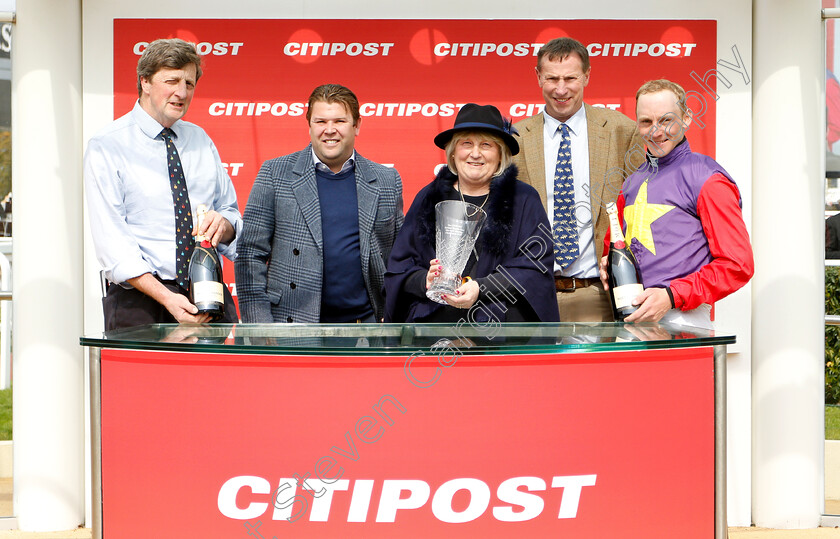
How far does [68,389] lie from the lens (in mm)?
4219

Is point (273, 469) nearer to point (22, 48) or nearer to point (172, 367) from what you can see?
point (172, 367)

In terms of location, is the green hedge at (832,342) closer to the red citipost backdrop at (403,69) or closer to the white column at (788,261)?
the white column at (788,261)

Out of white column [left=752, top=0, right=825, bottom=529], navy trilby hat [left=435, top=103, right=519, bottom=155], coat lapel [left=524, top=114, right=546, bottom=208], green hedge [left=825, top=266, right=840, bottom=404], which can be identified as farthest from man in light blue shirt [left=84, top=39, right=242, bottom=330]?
green hedge [left=825, top=266, right=840, bottom=404]

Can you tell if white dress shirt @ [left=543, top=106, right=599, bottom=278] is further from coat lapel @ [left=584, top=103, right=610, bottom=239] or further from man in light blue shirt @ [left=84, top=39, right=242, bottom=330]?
man in light blue shirt @ [left=84, top=39, right=242, bottom=330]

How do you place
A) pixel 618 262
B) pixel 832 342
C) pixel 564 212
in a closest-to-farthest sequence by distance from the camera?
1. pixel 618 262
2. pixel 564 212
3. pixel 832 342

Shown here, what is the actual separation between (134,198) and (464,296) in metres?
1.63

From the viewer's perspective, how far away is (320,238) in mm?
3453

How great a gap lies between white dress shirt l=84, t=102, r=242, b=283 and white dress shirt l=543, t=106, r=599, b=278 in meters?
1.44

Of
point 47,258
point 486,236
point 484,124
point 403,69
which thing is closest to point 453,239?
point 486,236

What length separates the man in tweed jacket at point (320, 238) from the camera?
11.3ft

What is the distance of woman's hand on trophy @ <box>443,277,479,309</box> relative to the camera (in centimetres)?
253

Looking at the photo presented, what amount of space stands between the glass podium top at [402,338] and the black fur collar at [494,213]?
0.52 meters

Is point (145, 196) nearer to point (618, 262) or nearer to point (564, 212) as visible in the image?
point (564, 212)

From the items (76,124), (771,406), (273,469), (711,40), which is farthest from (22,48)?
(771,406)
